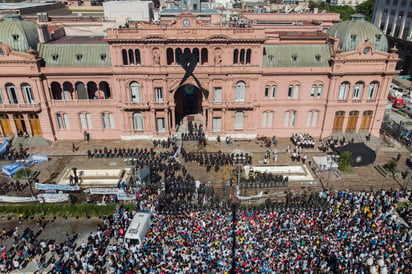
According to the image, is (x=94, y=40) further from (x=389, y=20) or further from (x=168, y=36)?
(x=389, y=20)

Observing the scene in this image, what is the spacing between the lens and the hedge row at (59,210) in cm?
3950

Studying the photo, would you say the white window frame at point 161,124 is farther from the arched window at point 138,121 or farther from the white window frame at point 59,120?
the white window frame at point 59,120

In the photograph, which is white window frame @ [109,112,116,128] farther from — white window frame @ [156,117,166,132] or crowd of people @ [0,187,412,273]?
crowd of people @ [0,187,412,273]

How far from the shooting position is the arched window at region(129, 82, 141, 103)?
5456 cm

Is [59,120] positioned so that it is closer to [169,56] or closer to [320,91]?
[169,56]

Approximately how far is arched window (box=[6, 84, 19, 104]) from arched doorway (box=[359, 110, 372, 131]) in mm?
60513

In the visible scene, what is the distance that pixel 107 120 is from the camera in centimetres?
5725

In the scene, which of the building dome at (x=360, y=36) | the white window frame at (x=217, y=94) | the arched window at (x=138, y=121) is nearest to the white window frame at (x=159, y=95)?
the arched window at (x=138, y=121)

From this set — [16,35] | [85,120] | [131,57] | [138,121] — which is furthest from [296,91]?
[16,35]

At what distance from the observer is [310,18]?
264 feet

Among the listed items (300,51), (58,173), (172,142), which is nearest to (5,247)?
(58,173)

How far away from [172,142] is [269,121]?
1797cm

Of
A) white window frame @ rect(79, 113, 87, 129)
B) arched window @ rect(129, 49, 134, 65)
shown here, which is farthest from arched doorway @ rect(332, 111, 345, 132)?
white window frame @ rect(79, 113, 87, 129)

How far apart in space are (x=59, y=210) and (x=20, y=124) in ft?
79.5
